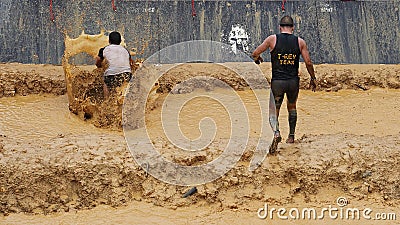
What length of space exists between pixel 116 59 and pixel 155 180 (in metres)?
3.14

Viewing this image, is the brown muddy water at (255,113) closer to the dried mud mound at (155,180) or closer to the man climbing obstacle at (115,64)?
the man climbing obstacle at (115,64)

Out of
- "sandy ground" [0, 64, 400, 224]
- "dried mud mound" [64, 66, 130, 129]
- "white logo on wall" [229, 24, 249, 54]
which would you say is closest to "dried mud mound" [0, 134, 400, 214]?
"sandy ground" [0, 64, 400, 224]

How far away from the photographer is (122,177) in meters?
6.07

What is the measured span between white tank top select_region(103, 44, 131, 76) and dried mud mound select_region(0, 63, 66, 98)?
1778 millimetres

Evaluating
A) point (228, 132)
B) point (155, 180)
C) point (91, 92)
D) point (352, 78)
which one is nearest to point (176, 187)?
point (155, 180)

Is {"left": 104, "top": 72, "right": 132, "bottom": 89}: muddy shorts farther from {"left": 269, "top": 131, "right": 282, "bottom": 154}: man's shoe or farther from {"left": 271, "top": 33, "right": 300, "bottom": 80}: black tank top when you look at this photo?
{"left": 269, "top": 131, "right": 282, "bottom": 154}: man's shoe

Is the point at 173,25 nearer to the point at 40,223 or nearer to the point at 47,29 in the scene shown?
the point at 47,29

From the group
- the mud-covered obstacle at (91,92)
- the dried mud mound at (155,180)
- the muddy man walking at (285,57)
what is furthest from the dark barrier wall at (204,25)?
the dried mud mound at (155,180)

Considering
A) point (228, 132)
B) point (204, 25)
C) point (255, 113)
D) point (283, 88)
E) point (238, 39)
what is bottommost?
point (228, 132)

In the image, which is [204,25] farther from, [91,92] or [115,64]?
[115,64]

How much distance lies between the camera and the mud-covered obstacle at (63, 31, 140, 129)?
29.0 feet

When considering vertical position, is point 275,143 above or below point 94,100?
below

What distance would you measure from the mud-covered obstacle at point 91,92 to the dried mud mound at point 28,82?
0.52m

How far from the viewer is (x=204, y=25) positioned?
1187 centimetres
